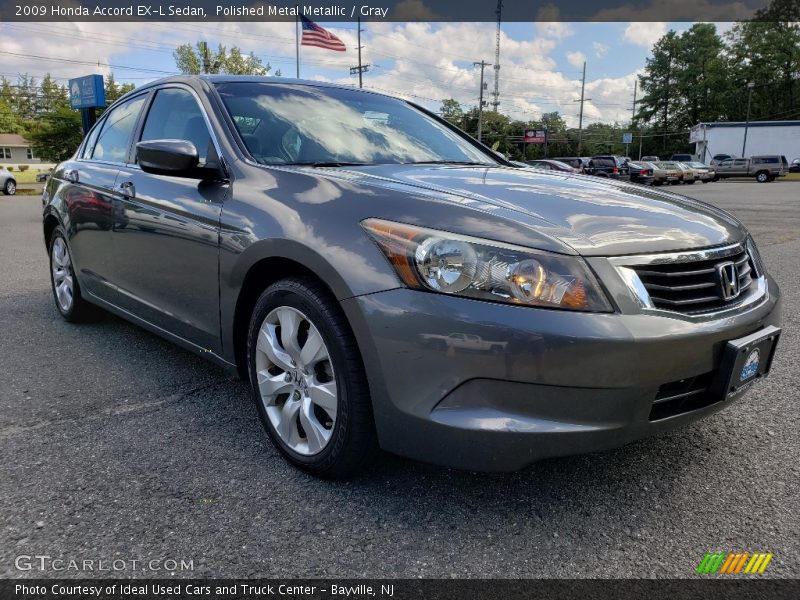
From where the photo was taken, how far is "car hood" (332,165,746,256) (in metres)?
2.04

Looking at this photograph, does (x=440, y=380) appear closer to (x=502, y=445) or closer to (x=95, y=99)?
(x=502, y=445)

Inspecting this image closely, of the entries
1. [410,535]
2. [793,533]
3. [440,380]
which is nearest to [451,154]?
[440,380]

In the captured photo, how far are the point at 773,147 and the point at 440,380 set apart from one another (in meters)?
65.3

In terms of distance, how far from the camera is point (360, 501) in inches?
88.1

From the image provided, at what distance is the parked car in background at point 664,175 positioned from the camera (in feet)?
124

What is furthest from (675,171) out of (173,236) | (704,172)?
(173,236)

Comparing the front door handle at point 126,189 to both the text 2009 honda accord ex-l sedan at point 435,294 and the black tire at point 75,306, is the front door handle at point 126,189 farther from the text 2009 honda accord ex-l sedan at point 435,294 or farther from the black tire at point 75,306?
the black tire at point 75,306

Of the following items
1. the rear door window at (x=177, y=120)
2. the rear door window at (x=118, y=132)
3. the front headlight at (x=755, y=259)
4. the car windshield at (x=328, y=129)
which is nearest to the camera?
the front headlight at (x=755, y=259)

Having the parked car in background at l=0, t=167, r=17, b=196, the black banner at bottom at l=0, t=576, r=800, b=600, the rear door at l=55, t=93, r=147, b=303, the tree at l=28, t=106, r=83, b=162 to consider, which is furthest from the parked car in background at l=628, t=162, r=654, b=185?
the tree at l=28, t=106, r=83, b=162

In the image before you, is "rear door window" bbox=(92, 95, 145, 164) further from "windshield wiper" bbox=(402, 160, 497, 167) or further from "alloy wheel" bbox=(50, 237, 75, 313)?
"windshield wiper" bbox=(402, 160, 497, 167)

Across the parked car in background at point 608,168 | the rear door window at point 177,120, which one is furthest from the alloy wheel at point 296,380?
the parked car in background at point 608,168

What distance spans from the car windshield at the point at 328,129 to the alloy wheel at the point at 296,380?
2.59 ft

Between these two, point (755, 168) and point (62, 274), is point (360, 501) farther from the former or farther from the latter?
point (755, 168)

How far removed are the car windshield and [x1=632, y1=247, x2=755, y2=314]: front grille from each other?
55.2 inches
